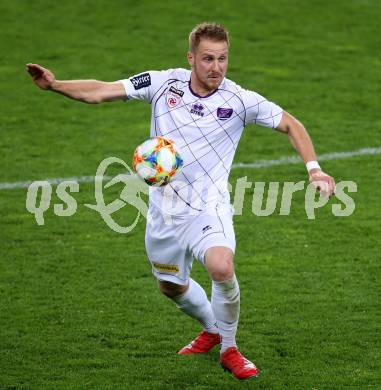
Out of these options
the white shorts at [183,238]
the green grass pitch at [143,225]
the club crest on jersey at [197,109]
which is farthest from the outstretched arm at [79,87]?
the green grass pitch at [143,225]

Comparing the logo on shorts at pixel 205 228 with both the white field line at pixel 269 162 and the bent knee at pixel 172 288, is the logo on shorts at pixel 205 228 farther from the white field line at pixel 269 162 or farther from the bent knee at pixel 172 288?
the white field line at pixel 269 162

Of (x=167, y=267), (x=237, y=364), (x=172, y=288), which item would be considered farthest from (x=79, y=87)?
(x=237, y=364)

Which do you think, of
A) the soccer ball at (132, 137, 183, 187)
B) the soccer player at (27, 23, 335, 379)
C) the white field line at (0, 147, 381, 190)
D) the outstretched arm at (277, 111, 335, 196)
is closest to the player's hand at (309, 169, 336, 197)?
the outstretched arm at (277, 111, 335, 196)

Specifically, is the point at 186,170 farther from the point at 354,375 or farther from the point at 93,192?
the point at 93,192

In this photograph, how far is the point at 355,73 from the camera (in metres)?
15.0

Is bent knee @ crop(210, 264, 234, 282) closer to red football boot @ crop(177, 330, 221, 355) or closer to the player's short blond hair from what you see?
red football boot @ crop(177, 330, 221, 355)

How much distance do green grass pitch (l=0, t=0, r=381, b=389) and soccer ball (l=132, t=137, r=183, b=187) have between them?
53.7 inches

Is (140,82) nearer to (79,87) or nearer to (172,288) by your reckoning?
(79,87)

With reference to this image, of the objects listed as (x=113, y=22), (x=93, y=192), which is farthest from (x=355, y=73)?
(x=93, y=192)

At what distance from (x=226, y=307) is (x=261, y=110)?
1.36 meters

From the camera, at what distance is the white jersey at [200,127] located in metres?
7.52

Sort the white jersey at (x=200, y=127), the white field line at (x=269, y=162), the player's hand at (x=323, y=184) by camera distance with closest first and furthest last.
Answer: the player's hand at (x=323, y=184) < the white jersey at (x=200, y=127) < the white field line at (x=269, y=162)

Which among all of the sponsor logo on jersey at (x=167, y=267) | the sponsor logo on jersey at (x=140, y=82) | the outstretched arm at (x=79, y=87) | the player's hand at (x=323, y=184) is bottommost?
the sponsor logo on jersey at (x=167, y=267)

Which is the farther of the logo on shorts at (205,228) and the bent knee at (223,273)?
the logo on shorts at (205,228)
